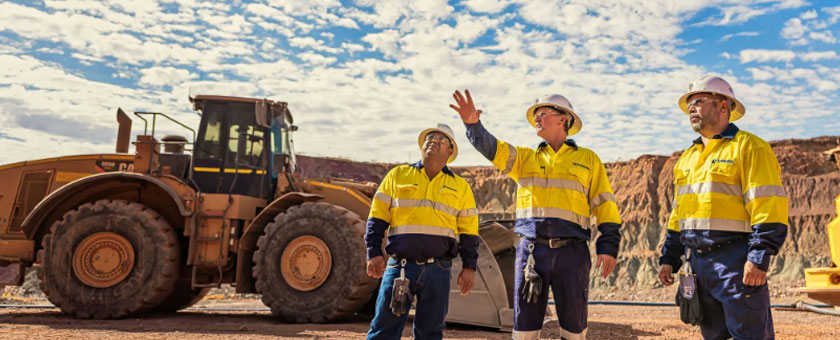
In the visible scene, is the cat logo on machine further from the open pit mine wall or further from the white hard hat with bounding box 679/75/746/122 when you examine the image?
the open pit mine wall

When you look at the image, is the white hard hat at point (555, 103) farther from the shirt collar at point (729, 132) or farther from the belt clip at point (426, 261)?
the belt clip at point (426, 261)

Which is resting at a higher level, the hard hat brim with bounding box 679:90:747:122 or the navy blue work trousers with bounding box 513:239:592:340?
the hard hat brim with bounding box 679:90:747:122

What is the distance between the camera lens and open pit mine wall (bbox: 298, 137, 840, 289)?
2352cm

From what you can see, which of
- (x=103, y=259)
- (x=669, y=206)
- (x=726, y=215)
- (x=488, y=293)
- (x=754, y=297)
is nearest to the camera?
(x=754, y=297)

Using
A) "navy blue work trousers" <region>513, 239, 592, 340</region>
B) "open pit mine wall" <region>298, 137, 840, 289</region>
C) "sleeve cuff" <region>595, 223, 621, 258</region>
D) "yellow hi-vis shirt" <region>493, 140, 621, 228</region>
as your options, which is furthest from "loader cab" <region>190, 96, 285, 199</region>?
"open pit mine wall" <region>298, 137, 840, 289</region>

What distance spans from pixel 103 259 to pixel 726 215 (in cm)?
829

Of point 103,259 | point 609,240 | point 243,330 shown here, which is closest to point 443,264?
point 609,240

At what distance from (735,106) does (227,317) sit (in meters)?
8.55

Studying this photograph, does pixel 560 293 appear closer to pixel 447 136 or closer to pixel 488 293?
pixel 447 136

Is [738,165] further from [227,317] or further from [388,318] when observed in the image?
[227,317]

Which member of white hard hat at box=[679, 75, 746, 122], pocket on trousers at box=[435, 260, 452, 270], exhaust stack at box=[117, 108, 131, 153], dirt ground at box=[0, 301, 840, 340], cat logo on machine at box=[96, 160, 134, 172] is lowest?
dirt ground at box=[0, 301, 840, 340]

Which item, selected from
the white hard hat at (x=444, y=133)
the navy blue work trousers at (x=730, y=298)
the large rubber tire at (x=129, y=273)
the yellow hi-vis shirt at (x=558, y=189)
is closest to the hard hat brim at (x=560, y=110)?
the yellow hi-vis shirt at (x=558, y=189)

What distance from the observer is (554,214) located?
433 centimetres

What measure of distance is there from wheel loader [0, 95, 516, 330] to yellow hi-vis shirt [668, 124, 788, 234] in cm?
403
